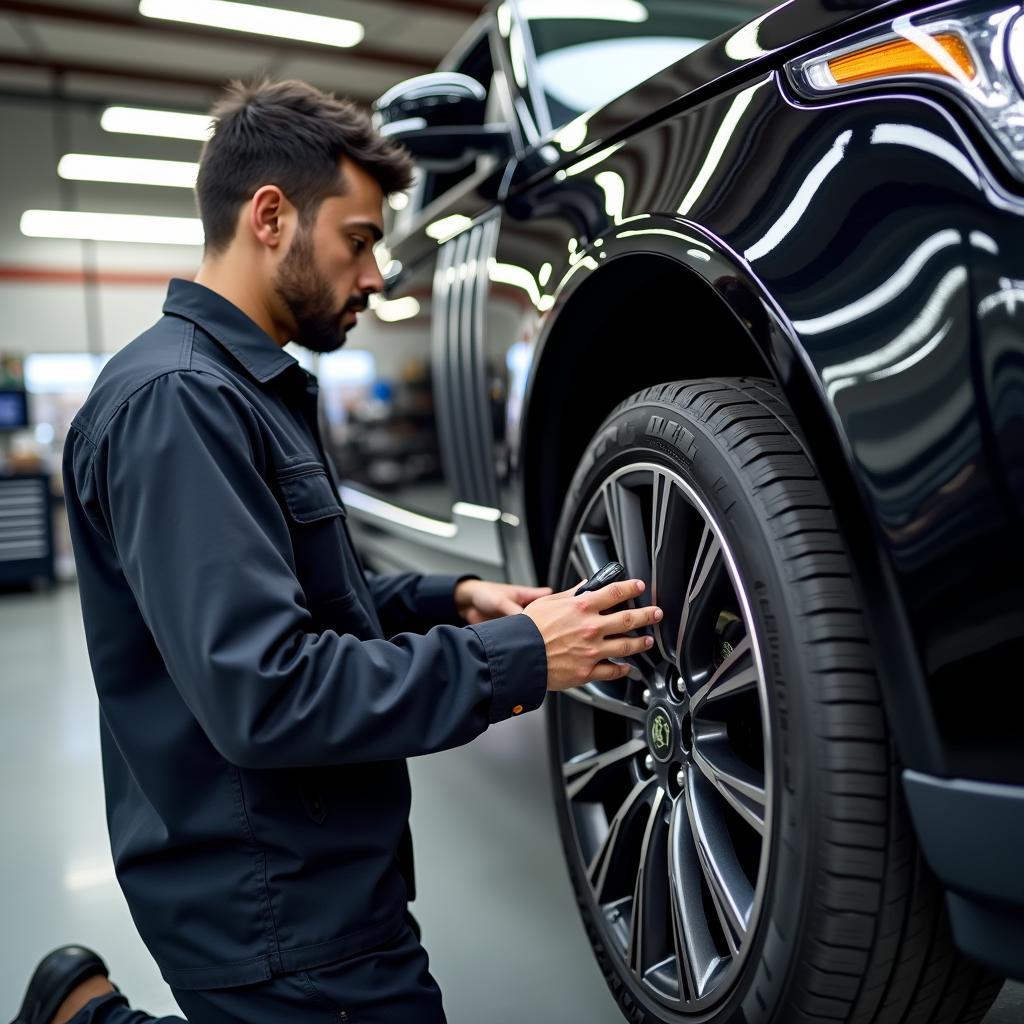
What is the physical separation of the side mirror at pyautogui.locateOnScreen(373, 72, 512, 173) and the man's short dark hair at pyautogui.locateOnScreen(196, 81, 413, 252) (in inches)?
21.7

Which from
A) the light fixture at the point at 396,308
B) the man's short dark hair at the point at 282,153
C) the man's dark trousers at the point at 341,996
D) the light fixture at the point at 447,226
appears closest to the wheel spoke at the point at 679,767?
the man's dark trousers at the point at 341,996

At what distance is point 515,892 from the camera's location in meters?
1.61

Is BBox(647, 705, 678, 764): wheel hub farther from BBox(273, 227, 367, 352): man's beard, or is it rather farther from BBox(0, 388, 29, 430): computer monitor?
BBox(0, 388, 29, 430): computer monitor

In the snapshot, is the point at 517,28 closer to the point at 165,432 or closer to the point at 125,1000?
the point at 165,432

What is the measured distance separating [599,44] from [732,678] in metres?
1.39

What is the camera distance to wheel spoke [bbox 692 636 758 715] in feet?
2.90

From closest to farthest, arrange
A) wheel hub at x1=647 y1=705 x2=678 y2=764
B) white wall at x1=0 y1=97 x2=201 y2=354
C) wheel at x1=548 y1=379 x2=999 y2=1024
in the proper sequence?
wheel at x1=548 y1=379 x2=999 y2=1024
wheel hub at x1=647 y1=705 x2=678 y2=764
white wall at x1=0 y1=97 x2=201 y2=354

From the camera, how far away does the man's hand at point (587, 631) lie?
980 mm

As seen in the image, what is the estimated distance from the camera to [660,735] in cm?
104

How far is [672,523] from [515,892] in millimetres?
901

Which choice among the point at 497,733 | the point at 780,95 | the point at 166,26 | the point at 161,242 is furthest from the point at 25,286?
the point at 780,95

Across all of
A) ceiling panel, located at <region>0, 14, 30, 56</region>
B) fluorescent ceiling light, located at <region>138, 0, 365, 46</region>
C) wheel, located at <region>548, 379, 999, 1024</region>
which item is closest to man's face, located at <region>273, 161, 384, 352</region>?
wheel, located at <region>548, 379, 999, 1024</region>

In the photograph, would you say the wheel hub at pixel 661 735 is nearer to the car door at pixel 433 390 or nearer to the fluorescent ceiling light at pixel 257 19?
the car door at pixel 433 390

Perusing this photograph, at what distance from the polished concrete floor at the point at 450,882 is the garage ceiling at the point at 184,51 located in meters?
5.54
